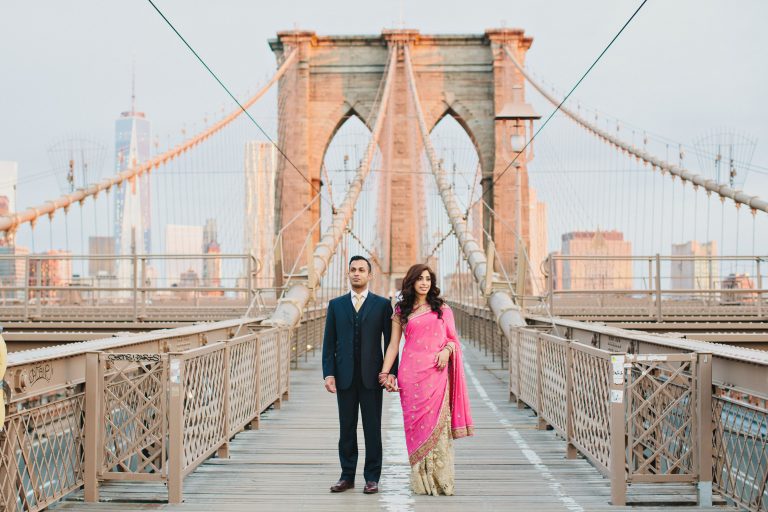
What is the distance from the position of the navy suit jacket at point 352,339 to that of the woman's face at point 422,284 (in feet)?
0.84

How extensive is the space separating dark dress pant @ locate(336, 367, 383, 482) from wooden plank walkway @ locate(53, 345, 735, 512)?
0.18m

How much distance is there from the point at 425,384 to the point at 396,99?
30541 millimetres

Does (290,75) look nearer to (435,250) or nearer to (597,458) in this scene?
(435,250)

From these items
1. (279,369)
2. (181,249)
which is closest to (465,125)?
(181,249)

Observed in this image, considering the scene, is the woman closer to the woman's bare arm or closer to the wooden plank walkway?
the woman's bare arm

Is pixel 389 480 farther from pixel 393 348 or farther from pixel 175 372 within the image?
pixel 175 372

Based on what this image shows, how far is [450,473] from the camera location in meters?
5.64

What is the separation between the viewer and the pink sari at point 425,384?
5500 mm

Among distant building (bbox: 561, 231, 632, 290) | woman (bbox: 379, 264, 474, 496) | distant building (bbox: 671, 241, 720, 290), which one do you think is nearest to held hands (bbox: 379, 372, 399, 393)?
woman (bbox: 379, 264, 474, 496)

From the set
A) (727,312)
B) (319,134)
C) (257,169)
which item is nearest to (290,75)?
(319,134)

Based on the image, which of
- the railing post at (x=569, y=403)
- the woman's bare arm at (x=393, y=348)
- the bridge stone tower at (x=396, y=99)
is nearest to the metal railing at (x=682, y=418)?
the railing post at (x=569, y=403)

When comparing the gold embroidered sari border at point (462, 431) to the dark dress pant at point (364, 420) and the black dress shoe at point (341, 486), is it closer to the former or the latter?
the dark dress pant at point (364, 420)

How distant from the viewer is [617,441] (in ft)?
17.5

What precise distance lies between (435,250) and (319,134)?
674 cm
